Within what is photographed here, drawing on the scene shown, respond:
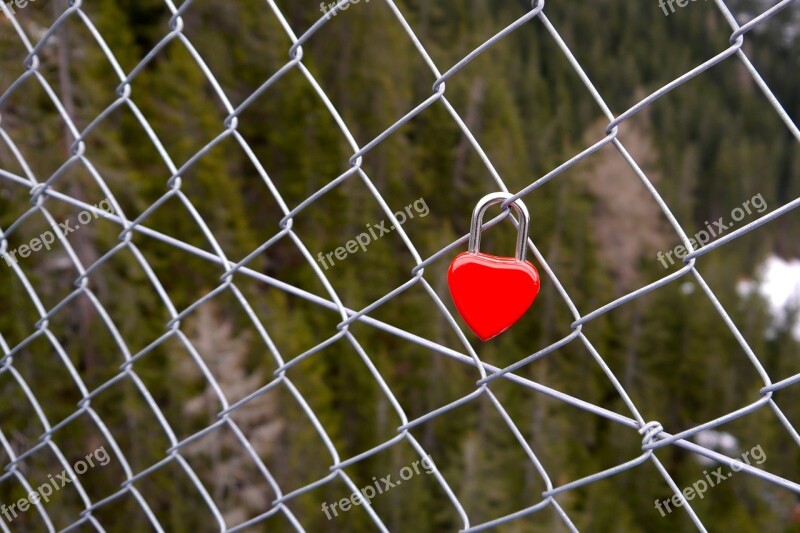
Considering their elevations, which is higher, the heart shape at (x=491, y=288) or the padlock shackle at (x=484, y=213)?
the padlock shackle at (x=484, y=213)

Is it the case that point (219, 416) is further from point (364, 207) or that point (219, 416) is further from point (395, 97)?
point (395, 97)

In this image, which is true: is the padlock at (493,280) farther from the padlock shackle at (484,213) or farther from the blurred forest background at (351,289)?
the blurred forest background at (351,289)

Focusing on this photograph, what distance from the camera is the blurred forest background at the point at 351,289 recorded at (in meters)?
6.07

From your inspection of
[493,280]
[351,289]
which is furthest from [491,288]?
[351,289]

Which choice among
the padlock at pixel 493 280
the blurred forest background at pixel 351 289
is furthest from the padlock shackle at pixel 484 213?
the blurred forest background at pixel 351 289

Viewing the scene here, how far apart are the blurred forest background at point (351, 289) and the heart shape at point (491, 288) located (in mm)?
2404

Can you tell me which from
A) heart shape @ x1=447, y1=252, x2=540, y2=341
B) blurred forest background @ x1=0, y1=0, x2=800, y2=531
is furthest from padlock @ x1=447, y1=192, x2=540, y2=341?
blurred forest background @ x1=0, y1=0, x2=800, y2=531

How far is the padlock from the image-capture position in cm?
82

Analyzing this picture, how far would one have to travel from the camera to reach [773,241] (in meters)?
28.9

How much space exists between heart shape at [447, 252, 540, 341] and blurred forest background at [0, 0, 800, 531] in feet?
7.89

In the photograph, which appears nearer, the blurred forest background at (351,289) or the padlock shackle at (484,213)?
the padlock shackle at (484,213)

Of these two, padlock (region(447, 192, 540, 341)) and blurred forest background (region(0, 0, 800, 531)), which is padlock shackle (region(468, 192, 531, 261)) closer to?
padlock (region(447, 192, 540, 341))

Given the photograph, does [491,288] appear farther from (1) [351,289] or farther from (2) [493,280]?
(1) [351,289]

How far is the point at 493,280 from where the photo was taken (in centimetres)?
83
